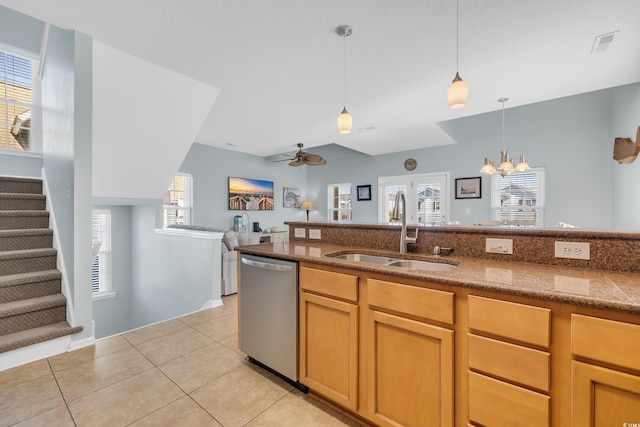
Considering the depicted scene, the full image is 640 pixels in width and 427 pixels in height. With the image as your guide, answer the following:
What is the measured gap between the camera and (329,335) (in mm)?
1620

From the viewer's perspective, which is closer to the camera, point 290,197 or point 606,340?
point 606,340

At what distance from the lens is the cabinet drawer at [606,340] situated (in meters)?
0.84

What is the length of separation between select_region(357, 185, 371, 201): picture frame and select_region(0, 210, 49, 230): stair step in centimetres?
609

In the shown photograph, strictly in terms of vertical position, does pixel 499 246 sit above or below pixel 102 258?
above

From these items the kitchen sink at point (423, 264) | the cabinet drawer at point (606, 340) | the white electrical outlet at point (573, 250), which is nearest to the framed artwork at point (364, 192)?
the kitchen sink at point (423, 264)

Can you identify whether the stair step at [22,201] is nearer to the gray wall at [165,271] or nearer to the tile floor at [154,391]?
the gray wall at [165,271]

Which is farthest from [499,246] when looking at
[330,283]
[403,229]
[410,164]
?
[410,164]

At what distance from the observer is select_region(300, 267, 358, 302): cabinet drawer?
1.50 meters

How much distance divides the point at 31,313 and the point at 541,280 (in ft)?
11.6

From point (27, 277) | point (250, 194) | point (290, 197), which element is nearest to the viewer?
point (27, 277)

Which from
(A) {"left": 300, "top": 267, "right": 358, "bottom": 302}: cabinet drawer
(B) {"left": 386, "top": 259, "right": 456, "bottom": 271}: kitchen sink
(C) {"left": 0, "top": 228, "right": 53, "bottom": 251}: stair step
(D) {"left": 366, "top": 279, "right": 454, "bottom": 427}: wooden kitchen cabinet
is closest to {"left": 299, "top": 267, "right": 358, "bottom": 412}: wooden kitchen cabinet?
(A) {"left": 300, "top": 267, "right": 358, "bottom": 302}: cabinet drawer

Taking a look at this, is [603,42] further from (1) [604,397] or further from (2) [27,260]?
(2) [27,260]

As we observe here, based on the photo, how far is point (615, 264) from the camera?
1.28 meters

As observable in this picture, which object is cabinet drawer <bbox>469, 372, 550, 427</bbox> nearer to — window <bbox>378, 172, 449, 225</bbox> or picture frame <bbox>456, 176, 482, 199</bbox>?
window <bbox>378, 172, 449, 225</bbox>
